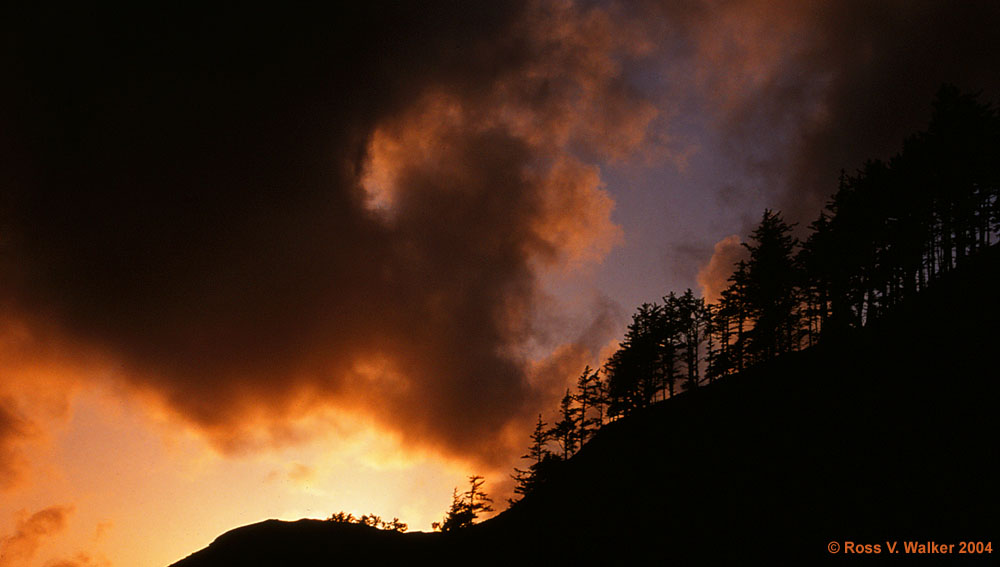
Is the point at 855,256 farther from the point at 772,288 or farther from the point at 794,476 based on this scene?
the point at 794,476

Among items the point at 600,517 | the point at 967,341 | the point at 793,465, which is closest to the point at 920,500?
the point at 793,465

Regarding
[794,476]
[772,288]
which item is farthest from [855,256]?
[794,476]

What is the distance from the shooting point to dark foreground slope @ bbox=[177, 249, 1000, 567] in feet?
61.9

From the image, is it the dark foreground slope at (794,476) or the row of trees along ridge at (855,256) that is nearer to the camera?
the dark foreground slope at (794,476)

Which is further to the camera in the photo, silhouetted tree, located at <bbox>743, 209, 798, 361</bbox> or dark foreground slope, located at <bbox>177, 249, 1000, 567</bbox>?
silhouetted tree, located at <bbox>743, 209, 798, 361</bbox>

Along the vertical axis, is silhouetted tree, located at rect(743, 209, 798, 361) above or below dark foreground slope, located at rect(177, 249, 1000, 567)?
above

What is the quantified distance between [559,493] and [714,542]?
706 inches

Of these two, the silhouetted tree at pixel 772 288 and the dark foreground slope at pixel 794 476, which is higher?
the silhouetted tree at pixel 772 288

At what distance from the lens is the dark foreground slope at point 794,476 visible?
18.9 metres

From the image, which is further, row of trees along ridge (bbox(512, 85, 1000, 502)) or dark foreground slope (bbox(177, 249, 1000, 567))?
row of trees along ridge (bbox(512, 85, 1000, 502))

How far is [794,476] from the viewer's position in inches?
928

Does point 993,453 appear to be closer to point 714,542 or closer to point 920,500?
point 920,500

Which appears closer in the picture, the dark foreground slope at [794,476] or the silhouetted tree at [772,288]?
the dark foreground slope at [794,476]

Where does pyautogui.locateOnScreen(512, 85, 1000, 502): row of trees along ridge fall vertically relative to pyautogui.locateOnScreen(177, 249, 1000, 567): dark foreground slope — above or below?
above
